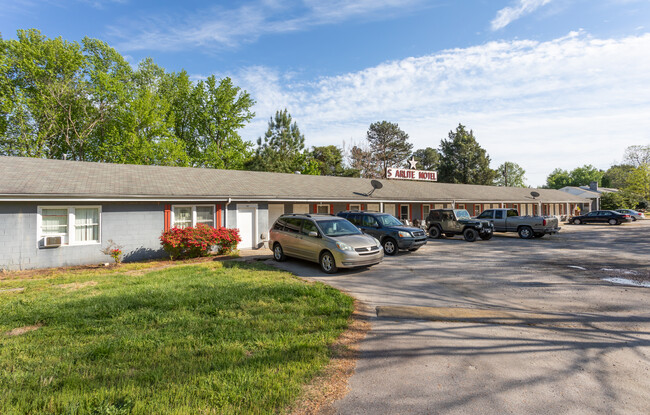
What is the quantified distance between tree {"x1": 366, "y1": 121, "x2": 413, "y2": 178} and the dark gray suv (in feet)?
127

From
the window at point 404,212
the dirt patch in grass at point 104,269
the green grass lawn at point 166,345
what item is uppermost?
the window at point 404,212

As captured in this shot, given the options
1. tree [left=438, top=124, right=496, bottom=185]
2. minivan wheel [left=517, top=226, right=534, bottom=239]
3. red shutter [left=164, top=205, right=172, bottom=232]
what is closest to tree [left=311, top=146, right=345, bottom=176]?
tree [left=438, top=124, right=496, bottom=185]

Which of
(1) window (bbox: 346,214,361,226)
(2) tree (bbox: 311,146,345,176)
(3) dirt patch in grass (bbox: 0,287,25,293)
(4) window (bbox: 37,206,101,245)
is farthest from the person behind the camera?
(2) tree (bbox: 311,146,345,176)

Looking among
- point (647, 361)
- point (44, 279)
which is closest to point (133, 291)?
point (44, 279)

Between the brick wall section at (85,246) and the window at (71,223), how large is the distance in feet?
0.60

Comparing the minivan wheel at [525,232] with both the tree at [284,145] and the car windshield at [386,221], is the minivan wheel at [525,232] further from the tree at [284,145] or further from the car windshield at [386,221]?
the tree at [284,145]

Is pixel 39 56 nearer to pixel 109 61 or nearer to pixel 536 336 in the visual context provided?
pixel 109 61

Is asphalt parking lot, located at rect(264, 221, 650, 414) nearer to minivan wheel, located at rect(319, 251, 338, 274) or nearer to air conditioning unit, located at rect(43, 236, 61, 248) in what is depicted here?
minivan wheel, located at rect(319, 251, 338, 274)

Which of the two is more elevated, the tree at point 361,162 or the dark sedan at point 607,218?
the tree at point 361,162

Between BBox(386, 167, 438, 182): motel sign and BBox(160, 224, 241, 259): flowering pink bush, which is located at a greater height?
BBox(386, 167, 438, 182): motel sign

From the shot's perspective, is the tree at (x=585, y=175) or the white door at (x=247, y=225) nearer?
the white door at (x=247, y=225)

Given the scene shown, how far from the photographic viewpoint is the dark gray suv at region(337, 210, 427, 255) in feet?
41.8

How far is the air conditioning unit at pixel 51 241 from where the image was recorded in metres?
10.8

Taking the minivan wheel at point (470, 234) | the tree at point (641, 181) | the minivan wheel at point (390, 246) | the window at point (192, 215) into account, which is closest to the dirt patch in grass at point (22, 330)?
the window at point (192, 215)
